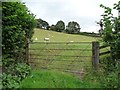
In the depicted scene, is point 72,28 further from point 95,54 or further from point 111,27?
point 111,27

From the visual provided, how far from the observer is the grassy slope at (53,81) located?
8.74 m

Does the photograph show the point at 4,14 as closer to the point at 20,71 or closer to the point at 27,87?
the point at 20,71

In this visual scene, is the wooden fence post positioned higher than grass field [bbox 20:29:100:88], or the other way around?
the wooden fence post

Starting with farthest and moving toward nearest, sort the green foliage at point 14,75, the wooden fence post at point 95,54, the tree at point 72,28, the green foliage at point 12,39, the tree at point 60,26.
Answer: the tree at point 60,26, the tree at point 72,28, the wooden fence post at point 95,54, the green foliage at point 12,39, the green foliage at point 14,75

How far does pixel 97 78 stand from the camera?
29.9ft

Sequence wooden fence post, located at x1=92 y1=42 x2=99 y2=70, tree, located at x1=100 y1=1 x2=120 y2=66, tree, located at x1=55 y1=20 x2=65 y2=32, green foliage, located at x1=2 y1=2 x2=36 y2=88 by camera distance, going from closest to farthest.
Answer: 1. tree, located at x1=100 y1=1 x2=120 y2=66
2. green foliage, located at x1=2 y1=2 x2=36 y2=88
3. wooden fence post, located at x1=92 y1=42 x2=99 y2=70
4. tree, located at x1=55 y1=20 x2=65 y2=32

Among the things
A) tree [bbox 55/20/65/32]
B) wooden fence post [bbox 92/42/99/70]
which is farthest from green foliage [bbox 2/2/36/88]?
tree [bbox 55/20/65/32]

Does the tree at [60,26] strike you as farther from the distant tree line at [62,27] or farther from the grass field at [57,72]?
the grass field at [57,72]

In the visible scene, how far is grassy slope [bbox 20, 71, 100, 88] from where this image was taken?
874cm

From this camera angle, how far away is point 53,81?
30.3 feet

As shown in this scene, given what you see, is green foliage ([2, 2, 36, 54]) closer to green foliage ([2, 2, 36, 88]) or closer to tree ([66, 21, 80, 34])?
green foliage ([2, 2, 36, 88])

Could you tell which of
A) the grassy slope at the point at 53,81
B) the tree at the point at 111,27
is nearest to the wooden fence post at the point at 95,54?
the grassy slope at the point at 53,81

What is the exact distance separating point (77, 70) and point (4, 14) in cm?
343

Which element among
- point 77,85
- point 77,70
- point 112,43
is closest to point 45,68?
point 77,70
